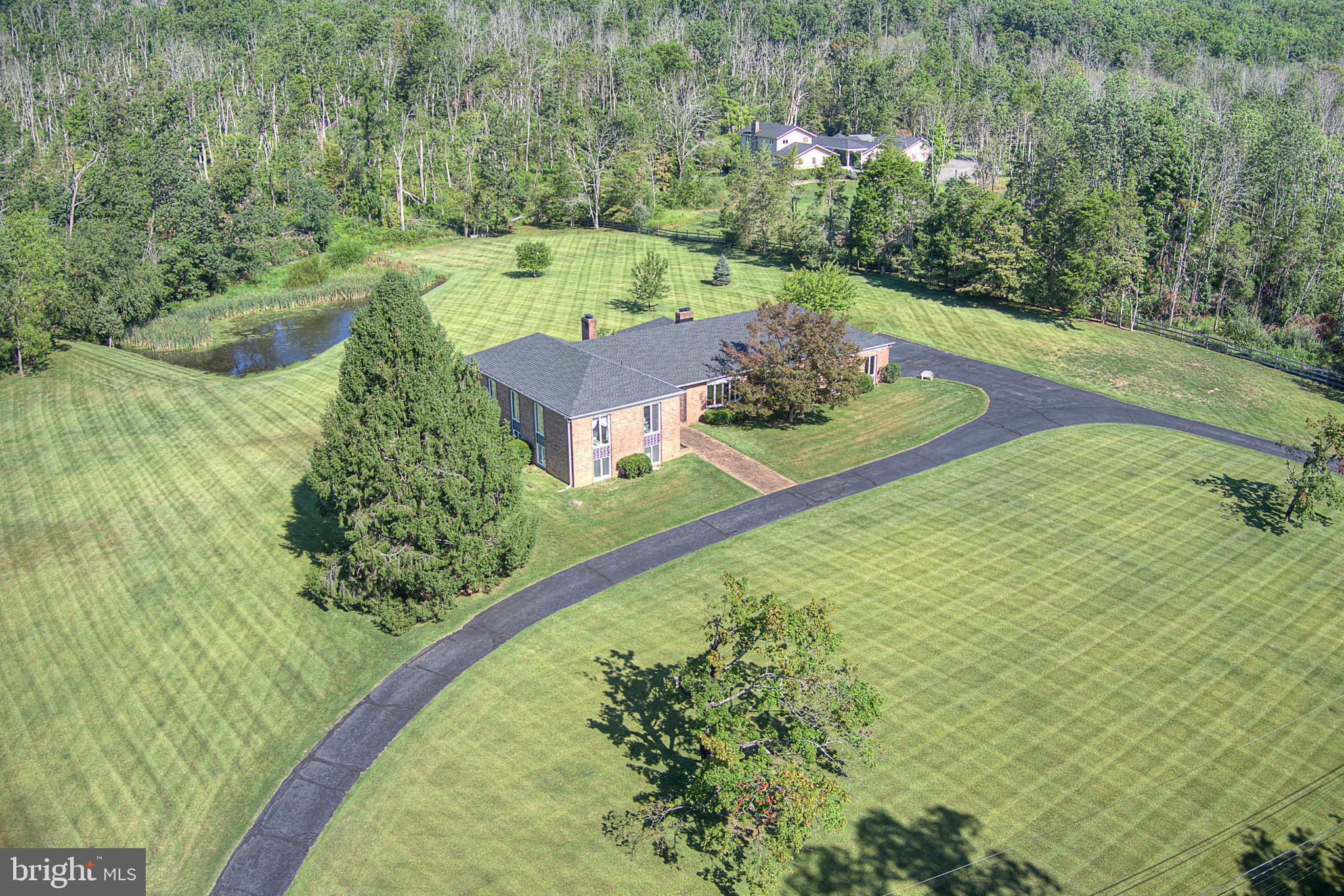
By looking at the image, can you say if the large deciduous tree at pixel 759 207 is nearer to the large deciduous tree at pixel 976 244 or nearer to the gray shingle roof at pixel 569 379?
the large deciduous tree at pixel 976 244

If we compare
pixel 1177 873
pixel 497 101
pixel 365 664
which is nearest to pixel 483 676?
pixel 365 664

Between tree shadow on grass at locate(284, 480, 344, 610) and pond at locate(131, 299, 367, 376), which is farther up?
tree shadow on grass at locate(284, 480, 344, 610)

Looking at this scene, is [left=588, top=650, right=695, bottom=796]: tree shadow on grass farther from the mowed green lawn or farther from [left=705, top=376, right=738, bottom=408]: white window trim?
the mowed green lawn

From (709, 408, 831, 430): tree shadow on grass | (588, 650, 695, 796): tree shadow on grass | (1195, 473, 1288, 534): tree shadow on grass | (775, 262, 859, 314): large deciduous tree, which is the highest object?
(775, 262, 859, 314): large deciduous tree

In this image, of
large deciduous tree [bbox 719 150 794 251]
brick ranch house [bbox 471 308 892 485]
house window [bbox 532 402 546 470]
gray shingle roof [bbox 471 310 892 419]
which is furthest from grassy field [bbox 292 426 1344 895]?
large deciduous tree [bbox 719 150 794 251]

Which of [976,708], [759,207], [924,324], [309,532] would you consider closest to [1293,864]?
[976,708]

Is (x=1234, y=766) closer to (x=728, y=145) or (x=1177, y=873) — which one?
(x=1177, y=873)

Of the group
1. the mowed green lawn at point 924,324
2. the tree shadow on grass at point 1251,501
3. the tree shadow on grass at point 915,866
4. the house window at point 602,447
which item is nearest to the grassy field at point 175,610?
the house window at point 602,447
